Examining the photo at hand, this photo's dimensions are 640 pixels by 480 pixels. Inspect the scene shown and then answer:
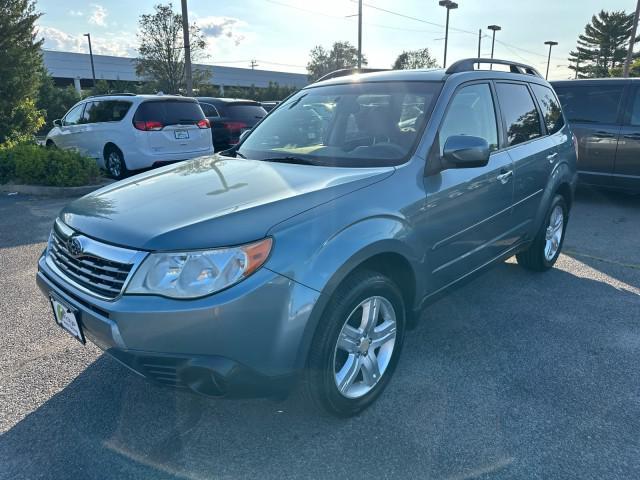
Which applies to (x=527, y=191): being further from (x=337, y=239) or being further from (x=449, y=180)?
(x=337, y=239)

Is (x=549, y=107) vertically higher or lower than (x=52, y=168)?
higher

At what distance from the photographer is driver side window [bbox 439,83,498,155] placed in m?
3.13

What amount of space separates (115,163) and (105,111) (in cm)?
110

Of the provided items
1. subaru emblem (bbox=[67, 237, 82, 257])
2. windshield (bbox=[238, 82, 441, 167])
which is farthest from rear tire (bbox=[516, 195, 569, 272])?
subaru emblem (bbox=[67, 237, 82, 257])

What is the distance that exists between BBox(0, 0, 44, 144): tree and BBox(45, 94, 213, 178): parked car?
3.58 metres

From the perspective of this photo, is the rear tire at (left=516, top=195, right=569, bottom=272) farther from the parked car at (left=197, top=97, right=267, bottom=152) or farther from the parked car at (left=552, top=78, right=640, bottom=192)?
the parked car at (left=197, top=97, right=267, bottom=152)

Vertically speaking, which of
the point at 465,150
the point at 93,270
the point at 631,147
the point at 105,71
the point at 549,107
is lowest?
the point at 93,270

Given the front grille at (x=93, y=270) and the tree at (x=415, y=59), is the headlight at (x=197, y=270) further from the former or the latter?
the tree at (x=415, y=59)

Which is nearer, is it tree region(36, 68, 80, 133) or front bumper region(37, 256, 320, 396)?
front bumper region(37, 256, 320, 396)

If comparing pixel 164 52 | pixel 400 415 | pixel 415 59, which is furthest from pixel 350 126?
pixel 415 59

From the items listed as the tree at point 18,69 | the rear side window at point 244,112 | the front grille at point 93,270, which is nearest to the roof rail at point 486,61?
the front grille at point 93,270

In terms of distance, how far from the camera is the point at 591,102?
7.54m

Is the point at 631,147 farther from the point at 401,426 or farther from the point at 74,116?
the point at 74,116

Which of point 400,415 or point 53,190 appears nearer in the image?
point 400,415
